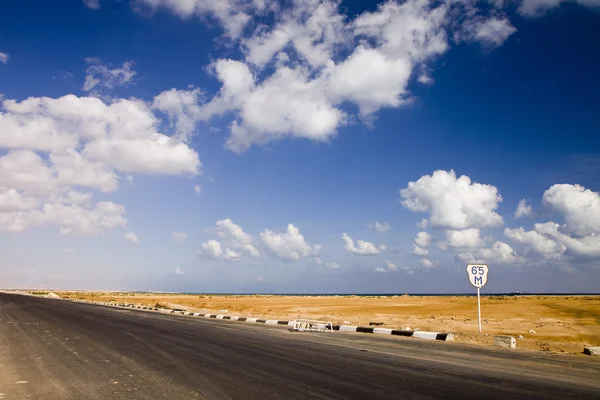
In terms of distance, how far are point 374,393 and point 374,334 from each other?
12.4 m

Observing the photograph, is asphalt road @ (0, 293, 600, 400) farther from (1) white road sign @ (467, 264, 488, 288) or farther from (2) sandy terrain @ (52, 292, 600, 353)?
(2) sandy terrain @ (52, 292, 600, 353)

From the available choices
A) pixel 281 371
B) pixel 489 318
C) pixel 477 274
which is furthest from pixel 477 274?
pixel 489 318

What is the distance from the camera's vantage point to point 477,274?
17.6 meters

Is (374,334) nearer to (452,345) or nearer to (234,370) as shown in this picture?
(452,345)

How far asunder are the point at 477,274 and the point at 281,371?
11.3 meters

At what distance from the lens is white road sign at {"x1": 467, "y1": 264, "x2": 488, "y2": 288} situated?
17.5m

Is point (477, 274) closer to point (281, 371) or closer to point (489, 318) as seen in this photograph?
point (281, 371)

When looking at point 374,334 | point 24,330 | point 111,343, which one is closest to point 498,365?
point 374,334

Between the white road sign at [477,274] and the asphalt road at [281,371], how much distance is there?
11.9ft

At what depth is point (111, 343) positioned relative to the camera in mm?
14508

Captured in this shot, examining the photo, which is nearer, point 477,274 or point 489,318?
point 477,274

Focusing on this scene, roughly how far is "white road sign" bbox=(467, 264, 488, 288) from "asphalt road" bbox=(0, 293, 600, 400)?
11.9 feet

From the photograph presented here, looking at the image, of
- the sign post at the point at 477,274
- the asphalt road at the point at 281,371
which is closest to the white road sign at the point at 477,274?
the sign post at the point at 477,274

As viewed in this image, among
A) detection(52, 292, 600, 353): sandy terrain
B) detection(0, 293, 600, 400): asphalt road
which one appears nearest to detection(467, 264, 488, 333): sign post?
detection(52, 292, 600, 353): sandy terrain
